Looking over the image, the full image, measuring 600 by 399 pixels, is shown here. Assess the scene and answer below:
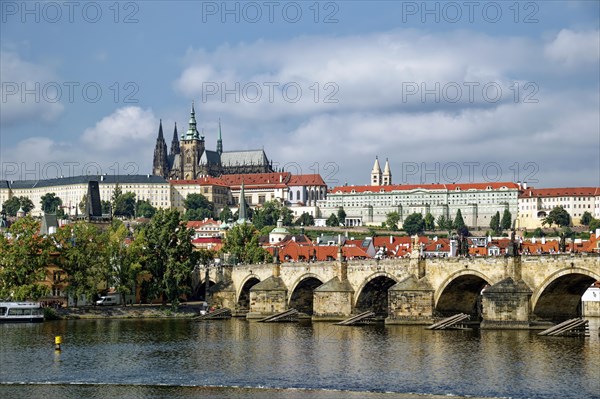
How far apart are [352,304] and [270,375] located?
28.3 m

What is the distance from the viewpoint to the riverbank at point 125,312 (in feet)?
268

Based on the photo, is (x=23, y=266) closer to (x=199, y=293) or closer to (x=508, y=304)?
(x=199, y=293)

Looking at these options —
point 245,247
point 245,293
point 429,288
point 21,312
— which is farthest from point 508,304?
point 245,247

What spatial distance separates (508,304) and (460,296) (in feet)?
27.4

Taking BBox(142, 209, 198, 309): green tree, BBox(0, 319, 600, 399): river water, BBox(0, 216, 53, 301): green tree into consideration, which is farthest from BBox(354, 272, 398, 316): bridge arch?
BBox(0, 216, 53, 301): green tree

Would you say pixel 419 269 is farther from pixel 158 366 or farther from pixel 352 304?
pixel 158 366

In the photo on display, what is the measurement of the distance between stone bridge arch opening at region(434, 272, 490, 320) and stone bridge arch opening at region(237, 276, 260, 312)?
80.8 ft

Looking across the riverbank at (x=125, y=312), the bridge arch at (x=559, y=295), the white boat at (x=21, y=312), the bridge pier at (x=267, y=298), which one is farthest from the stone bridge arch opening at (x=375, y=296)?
the white boat at (x=21, y=312)

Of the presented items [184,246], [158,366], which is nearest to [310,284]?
[184,246]

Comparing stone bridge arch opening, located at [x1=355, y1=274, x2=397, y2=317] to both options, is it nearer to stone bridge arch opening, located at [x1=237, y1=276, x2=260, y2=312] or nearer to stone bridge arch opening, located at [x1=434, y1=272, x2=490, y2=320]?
stone bridge arch opening, located at [x1=434, y1=272, x2=490, y2=320]

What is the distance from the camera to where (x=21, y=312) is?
77.3 m

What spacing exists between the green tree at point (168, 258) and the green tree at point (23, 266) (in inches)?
404

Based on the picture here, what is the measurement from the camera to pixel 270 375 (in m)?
47.6

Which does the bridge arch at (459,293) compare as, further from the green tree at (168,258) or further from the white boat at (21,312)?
the white boat at (21,312)
